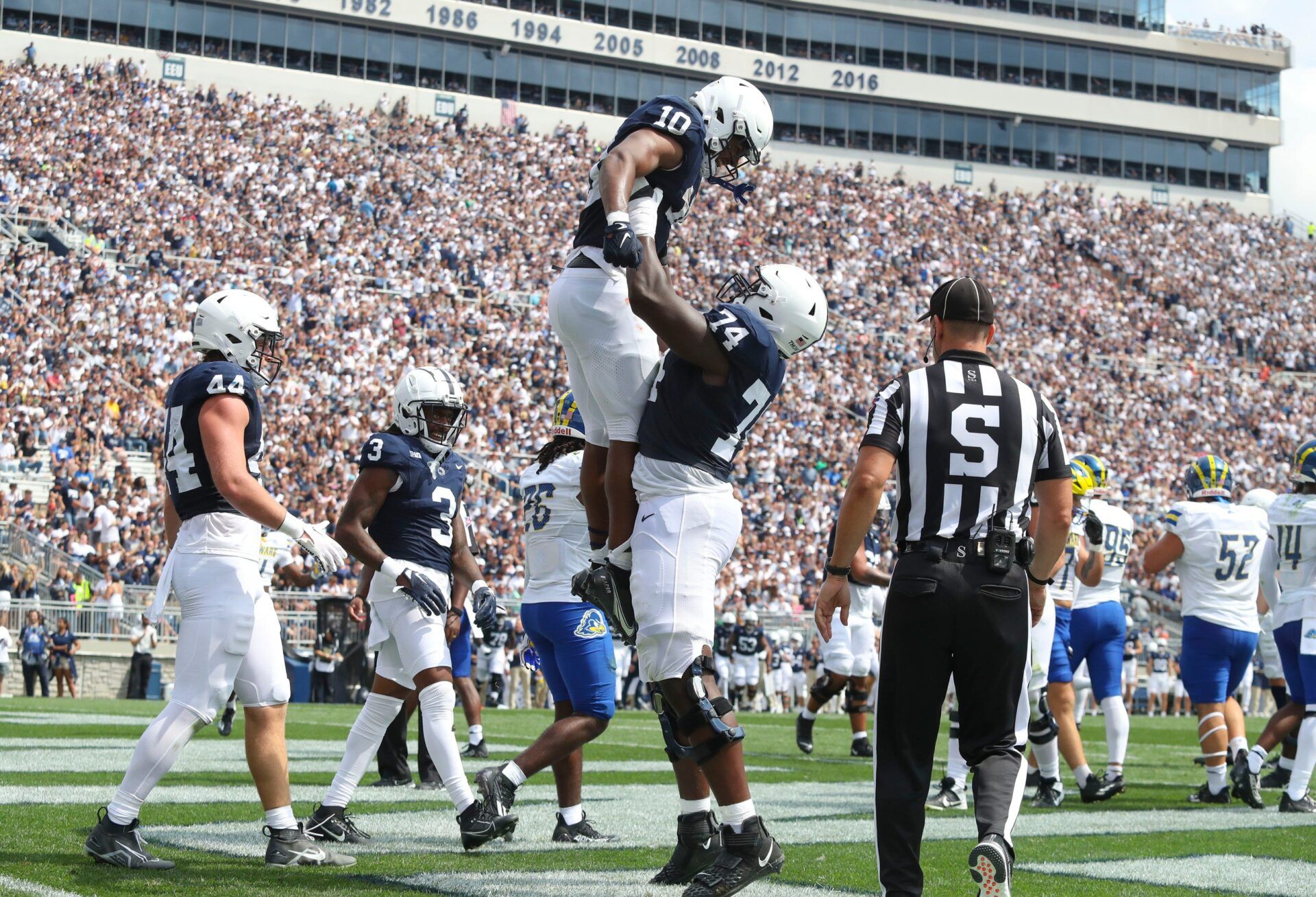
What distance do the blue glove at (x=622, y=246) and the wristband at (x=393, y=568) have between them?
225cm

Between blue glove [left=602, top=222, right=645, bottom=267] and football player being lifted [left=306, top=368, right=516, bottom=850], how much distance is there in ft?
7.52

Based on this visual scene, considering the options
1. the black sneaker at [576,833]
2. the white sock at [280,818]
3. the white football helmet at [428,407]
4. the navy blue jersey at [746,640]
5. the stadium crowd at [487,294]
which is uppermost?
the stadium crowd at [487,294]

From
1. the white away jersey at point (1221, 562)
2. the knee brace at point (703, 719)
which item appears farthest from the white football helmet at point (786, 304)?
the white away jersey at point (1221, 562)

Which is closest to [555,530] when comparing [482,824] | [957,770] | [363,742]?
[363,742]

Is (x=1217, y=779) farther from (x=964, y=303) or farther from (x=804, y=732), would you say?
(x=964, y=303)

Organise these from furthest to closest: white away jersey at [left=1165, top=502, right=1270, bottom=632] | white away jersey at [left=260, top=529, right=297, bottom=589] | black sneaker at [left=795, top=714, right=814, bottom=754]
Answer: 1. white away jersey at [left=260, top=529, right=297, bottom=589]
2. black sneaker at [left=795, top=714, right=814, bottom=754]
3. white away jersey at [left=1165, top=502, right=1270, bottom=632]

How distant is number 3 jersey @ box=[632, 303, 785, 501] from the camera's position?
518 centimetres

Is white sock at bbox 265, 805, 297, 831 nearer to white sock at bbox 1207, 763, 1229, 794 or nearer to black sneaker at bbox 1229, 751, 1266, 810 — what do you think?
black sneaker at bbox 1229, 751, 1266, 810

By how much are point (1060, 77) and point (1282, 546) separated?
52.3 metres

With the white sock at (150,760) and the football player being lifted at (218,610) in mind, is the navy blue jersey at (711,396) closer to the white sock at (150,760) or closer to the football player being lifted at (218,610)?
the football player being lifted at (218,610)

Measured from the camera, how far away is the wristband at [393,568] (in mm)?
6500

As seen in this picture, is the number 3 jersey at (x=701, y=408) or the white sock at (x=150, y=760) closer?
the number 3 jersey at (x=701, y=408)

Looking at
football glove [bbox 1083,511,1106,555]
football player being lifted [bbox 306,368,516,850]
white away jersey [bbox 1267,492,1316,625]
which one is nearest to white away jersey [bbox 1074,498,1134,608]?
white away jersey [bbox 1267,492,1316,625]

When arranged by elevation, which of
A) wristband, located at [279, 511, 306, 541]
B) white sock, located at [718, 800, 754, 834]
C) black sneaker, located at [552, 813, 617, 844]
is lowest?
black sneaker, located at [552, 813, 617, 844]
